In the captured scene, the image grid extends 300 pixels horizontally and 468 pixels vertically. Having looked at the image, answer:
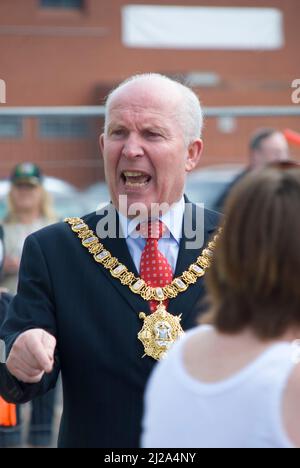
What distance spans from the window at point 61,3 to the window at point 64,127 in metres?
16.1

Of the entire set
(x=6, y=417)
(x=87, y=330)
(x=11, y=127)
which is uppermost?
(x=11, y=127)

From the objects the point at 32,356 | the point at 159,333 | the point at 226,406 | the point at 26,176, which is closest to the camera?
the point at 226,406

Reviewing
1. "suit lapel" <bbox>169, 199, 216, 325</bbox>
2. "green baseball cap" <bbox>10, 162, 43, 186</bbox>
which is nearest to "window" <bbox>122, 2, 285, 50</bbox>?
"green baseball cap" <bbox>10, 162, 43, 186</bbox>

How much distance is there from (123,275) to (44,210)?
3.27m

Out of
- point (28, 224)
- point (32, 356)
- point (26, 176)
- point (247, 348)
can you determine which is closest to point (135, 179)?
point (32, 356)

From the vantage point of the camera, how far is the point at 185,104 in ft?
10.0

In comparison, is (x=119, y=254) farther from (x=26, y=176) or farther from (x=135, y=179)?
(x=26, y=176)

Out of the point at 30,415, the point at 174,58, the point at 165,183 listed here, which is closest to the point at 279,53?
the point at 174,58

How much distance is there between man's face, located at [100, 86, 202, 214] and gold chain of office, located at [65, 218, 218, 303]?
14cm

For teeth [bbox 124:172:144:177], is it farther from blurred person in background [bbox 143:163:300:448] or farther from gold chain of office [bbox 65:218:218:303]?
blurred person in background [bbox 143:163:300:448]

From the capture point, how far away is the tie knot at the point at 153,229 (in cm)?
296

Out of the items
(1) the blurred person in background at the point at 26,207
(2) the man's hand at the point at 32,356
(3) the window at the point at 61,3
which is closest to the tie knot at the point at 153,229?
(2) the man's hand at the point at 32,356

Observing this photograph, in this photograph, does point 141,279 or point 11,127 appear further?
point 11,127

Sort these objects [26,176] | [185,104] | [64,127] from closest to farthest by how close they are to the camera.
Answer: [185,104] → [26,176] → [64,127]
